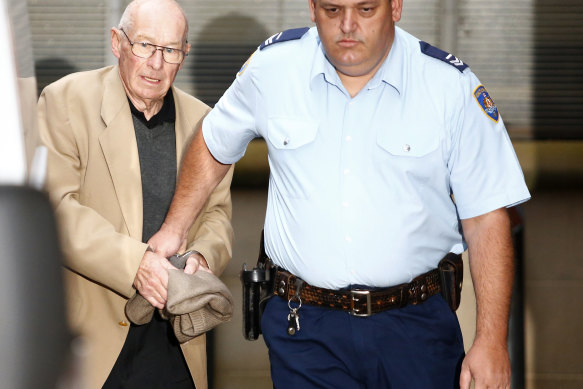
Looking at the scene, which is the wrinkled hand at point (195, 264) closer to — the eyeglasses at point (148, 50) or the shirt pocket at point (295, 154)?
the shirt pocket at point (295, 154)

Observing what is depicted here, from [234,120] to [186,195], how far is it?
11.7 inches

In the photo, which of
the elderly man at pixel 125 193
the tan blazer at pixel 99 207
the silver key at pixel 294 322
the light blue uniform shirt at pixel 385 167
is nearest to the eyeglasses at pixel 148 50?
the elderly man at pixel 125 193

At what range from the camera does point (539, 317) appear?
5.18 m

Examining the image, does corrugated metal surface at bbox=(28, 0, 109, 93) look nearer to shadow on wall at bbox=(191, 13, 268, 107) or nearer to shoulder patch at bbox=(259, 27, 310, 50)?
shadow on wall at bbox=(191, 13, 268, 107)

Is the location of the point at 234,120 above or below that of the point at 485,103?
below

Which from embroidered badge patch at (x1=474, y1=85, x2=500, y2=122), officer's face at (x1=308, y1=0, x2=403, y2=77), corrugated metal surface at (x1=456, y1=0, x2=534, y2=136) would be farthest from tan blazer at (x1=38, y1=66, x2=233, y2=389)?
corrugated metal surface at (x1=456, y1=0, x2=534, y2=136)

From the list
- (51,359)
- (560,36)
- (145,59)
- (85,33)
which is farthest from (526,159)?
(51,359)

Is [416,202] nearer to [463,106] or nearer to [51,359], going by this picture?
[463,106]

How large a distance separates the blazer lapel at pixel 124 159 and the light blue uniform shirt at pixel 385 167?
1.82 ft

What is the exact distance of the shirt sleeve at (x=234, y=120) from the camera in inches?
112

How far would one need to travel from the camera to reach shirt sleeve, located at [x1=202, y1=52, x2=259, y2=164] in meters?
2.85

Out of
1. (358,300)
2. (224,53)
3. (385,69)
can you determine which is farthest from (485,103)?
(224,53)

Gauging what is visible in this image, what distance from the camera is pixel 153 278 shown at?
2.95 m

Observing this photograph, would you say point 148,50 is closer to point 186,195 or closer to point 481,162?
point 186,195
